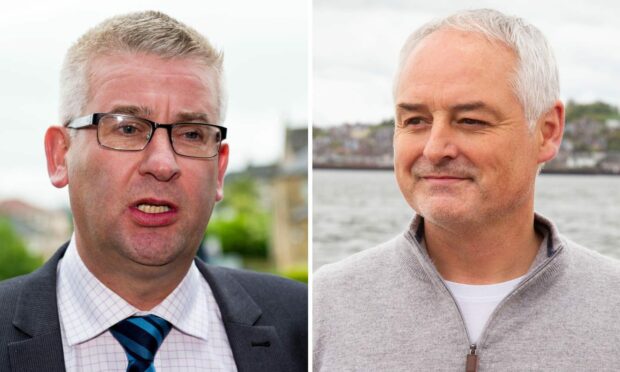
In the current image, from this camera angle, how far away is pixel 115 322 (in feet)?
6.59

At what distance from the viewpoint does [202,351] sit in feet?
6.87

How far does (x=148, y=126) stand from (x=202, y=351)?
654 mm

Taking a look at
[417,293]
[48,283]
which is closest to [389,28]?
[417,293]

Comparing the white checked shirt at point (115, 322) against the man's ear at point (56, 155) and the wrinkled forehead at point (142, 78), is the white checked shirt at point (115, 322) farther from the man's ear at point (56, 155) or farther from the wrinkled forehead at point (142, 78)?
the wrinkled forehead at point (142, 78)

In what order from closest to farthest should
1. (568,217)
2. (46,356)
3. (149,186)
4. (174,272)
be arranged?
(46,356) < (149,186) < (174,272) < (568,217)

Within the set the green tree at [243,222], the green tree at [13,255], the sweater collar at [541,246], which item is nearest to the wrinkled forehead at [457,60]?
the sweater collar at [541,246]

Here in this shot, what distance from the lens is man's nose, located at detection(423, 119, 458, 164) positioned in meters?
1.88

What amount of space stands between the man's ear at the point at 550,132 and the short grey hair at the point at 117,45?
93cm

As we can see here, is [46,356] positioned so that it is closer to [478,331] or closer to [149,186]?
[149,186]

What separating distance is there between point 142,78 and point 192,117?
163mm

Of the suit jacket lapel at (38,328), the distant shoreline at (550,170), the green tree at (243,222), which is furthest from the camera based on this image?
the green tree at (243,222)

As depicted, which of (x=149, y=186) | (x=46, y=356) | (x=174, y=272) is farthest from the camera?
(x=174, y=272)

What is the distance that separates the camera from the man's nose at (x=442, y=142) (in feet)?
6.17

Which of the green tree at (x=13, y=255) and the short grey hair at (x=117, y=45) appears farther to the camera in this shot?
the green tree at (x=13, y=255)
